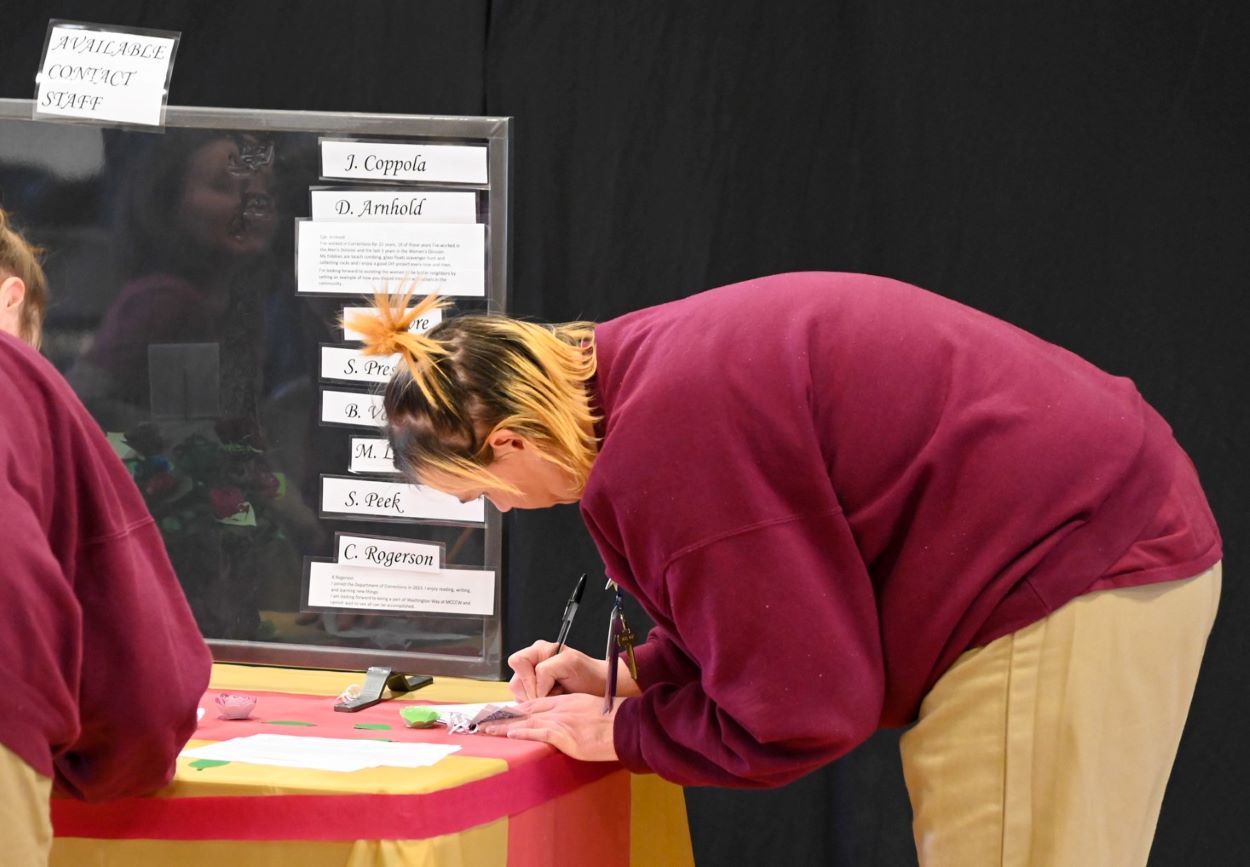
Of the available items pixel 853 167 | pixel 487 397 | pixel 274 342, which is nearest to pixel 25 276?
pixel 274 342

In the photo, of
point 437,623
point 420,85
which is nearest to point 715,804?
point 437,623

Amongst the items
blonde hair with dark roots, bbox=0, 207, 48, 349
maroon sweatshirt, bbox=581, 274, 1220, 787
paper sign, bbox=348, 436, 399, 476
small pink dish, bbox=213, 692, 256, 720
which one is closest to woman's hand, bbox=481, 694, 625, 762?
maroon sweatshirt, bbox=581, 274, 1220, 787

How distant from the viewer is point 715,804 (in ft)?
7.29

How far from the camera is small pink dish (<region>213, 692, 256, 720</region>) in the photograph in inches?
64.8

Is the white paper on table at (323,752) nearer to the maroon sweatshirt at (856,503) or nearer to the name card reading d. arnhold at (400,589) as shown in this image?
the maroon sweatshirt at (856,503)

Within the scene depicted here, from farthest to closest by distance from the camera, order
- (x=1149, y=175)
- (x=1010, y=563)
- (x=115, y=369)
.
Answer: (x=115, y=369) < (x=1149, y=175) < (x=1010, y=563)

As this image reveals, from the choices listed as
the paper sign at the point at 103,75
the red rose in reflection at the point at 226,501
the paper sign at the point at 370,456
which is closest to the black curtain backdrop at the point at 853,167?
the paper sign at the point at 103,75

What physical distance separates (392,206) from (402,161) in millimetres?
73

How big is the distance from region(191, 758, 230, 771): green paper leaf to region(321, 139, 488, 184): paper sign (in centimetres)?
106

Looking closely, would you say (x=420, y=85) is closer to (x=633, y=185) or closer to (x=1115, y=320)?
(x=633, y=185)

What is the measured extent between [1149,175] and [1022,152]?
19cm

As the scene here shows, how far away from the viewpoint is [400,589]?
2.15 metres

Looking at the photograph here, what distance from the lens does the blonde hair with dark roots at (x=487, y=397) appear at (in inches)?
53.4

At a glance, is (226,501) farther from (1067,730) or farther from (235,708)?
(1067,730)
